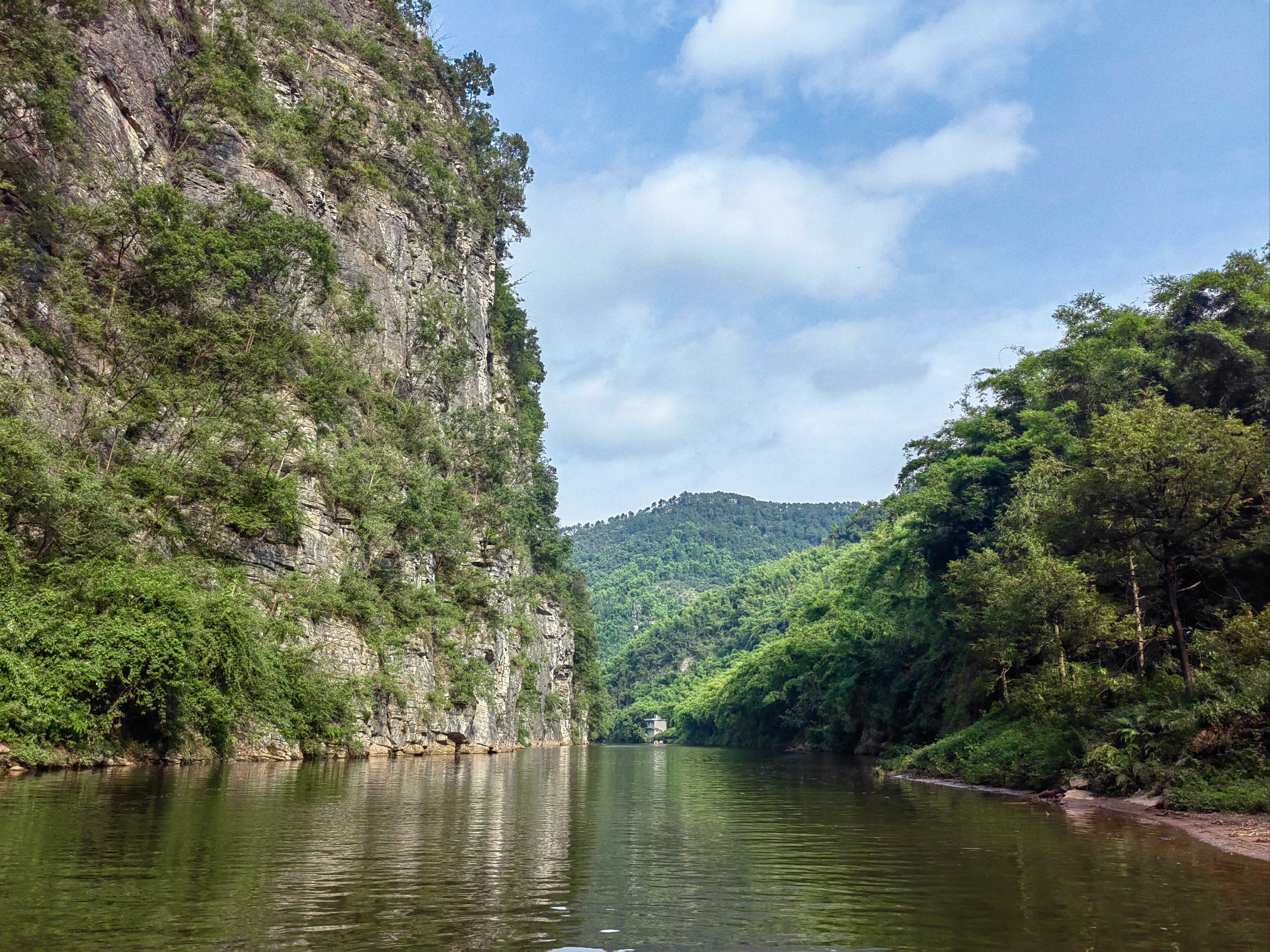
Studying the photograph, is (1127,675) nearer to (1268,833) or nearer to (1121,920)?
(1268,833)

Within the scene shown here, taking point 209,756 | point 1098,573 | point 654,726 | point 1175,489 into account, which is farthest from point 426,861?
point 654,726

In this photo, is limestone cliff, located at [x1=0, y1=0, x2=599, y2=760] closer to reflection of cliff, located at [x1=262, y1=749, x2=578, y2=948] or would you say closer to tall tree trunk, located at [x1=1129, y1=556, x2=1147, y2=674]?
reflection of cliff, located at [x1=262, y1=749, x2=578, y2=948]

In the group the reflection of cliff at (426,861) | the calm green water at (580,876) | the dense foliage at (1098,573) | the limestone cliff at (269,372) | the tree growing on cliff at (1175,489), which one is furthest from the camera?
the limestone cliff at (269,372)

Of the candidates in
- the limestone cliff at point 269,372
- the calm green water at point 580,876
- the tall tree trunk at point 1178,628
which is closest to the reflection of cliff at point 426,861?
the calm green water at point 580,876

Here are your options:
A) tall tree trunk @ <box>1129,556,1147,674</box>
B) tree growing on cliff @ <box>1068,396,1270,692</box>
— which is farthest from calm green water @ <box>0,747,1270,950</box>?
tree growing on cliff @ <box>1068,396,1270,692</box>

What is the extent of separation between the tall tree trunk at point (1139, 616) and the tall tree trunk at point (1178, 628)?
178 cm

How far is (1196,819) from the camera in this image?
15266 mm

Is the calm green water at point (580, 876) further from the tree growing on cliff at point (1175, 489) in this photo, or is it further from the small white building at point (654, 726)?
the small white building at point (654, 726)

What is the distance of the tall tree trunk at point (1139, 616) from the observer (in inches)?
921

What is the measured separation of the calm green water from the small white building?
137 metres

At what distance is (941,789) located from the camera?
24.0 m

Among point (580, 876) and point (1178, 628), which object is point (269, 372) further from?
point (1178, 628)

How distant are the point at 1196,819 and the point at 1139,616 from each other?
1064 centimetres

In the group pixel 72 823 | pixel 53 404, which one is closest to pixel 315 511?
pixel 53 404
